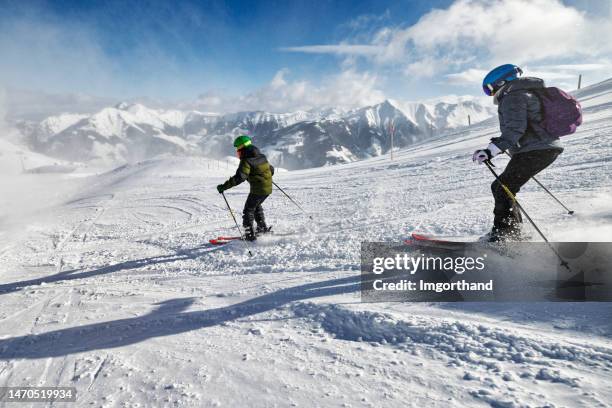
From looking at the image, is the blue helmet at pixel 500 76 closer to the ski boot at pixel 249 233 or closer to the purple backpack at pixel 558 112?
the purple backpack at pixel 558 112

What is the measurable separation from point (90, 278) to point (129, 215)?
7.46 metres

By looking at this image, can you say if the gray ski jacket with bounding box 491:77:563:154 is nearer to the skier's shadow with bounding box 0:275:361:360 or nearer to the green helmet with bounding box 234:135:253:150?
the skier's shadow with bounding box 0:275:361:360

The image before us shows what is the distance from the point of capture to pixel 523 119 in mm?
4145

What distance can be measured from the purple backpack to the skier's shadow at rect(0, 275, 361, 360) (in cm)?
310

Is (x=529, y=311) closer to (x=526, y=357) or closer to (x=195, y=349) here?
(x=526, y=357)

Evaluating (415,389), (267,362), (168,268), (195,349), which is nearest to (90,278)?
(168,268)

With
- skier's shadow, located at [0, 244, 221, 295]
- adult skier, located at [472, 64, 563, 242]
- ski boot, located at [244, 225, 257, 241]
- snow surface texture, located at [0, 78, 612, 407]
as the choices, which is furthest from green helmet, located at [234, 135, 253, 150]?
adult skier, located at [472, 64, 563, 242]

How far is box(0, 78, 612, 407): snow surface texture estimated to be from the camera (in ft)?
7.53

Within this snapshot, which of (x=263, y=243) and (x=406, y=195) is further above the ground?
(x=406, y=195)

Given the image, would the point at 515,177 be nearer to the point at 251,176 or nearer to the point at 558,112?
the point at 558,112

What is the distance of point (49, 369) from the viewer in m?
3.00

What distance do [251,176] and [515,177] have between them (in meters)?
4.66

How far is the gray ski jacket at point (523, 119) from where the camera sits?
4148 mm

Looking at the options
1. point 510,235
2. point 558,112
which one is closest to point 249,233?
point 510,235
